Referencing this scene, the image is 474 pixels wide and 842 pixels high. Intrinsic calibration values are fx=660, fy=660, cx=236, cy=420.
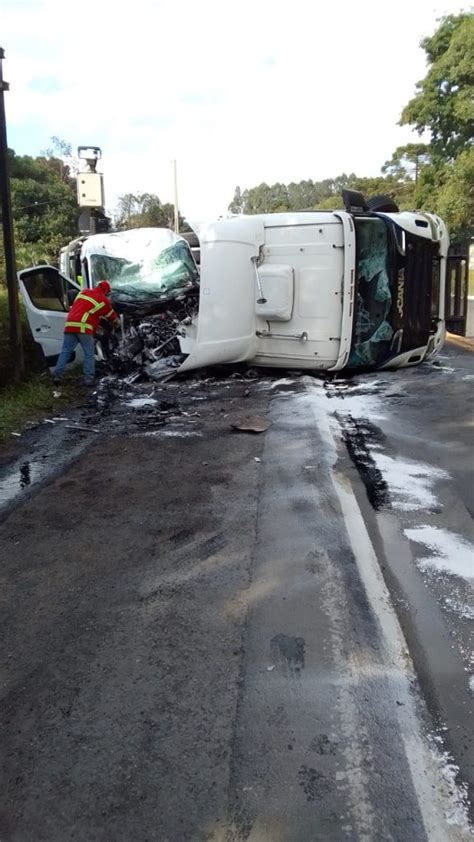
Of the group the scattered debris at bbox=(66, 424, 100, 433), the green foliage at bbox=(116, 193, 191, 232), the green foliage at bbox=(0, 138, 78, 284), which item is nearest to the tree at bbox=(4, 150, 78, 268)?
the green foliage at bbox=(0, 138, 78, 284)

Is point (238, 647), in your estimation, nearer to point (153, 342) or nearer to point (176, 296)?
point (153, 342)

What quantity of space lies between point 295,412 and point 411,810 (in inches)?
199

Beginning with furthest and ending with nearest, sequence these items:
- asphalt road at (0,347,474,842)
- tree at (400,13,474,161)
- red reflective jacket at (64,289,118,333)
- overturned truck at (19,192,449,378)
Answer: tree at (400,13,474,161)
red reflective jacket at (64,289,118,333)
overturned truck at (19,192,449,378)
asphalt road at (0,347,474,842)

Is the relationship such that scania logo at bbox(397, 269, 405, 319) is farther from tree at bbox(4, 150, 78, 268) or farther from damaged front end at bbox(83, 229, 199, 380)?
tree at bbox(4, 150, 78, 268)

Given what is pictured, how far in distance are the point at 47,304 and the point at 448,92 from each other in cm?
2723

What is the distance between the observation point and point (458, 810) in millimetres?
1913

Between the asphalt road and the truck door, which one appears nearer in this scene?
the asphalt road

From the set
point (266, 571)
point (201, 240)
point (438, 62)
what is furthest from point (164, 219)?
point (266, 571)

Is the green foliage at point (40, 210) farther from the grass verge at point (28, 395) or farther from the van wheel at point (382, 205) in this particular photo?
the van wheel at point (382, 205)

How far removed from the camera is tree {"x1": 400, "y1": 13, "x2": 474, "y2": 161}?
27503mm

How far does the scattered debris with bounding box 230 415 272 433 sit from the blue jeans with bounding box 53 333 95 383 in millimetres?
2902

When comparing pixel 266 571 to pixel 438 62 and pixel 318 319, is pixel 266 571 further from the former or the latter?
pixel 438 62

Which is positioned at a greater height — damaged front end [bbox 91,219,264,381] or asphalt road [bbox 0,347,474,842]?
damaged front end [bbox 91,219,264,381]

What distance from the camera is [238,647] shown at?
8.83 feet
